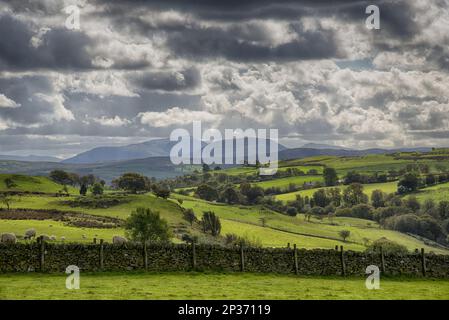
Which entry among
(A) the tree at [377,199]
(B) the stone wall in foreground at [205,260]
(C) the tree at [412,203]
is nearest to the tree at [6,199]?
(B) the stone wall in foreground at [205,260]

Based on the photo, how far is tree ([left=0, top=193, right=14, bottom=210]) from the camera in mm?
125825

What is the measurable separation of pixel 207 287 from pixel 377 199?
169m

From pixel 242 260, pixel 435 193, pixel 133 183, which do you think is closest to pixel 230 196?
pixel 133 183

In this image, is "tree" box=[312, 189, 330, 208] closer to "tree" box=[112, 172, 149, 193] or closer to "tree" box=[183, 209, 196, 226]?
"tree" box=[112, 172, 149, 193]

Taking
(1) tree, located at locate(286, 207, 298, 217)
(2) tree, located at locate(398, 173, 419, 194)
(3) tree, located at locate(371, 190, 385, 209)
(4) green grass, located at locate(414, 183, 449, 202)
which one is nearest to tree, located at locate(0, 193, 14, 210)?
(1) tree, located at locate(286, 207, 298, 217)

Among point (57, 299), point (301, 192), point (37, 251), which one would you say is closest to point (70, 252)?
point (37, 251)

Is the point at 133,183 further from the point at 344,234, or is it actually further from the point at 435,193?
the point at 435,193

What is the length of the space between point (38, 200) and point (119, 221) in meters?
30.3

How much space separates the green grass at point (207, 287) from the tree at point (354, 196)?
15863 cm

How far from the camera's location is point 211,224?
410 ft

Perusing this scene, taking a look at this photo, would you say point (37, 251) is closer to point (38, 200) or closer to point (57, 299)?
point (57, 299)

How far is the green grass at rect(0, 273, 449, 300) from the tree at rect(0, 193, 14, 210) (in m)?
98.4

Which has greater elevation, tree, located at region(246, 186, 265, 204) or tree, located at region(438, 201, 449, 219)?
tree, located at region(246, 186, 265, 204)

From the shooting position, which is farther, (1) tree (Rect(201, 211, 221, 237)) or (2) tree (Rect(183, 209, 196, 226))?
(2) tree (Rect(183, 209, 196, 226))
